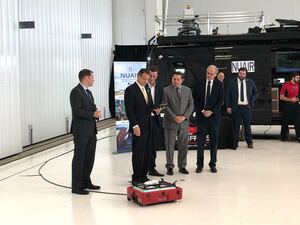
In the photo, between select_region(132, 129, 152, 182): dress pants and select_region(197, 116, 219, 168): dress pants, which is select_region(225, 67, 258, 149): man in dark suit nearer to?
select_region(197, 116, 219, 168): dress pants

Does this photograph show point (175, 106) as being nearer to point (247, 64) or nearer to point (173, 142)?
point (173, 142)

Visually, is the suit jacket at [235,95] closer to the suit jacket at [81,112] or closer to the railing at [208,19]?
the railing at [208,19]

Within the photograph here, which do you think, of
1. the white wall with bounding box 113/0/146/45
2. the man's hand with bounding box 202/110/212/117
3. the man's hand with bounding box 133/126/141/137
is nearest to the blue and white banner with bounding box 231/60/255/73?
the man's hand with bounding box 202/110/212/117

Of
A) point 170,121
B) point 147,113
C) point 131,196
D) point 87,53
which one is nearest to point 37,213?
point 131,196

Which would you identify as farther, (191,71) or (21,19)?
(191,71)

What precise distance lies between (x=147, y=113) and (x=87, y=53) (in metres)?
10.7

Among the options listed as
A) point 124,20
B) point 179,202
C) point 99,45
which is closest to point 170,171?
point 179,202

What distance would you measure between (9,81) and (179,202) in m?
5.35

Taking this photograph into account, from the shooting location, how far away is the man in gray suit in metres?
6.86

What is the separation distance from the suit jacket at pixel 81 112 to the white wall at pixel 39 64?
3.72 m

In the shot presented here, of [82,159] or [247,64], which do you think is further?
[247,64]

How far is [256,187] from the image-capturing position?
19.9ft

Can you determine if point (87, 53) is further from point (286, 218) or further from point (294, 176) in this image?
point (286, 218)

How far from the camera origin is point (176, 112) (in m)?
6.87
